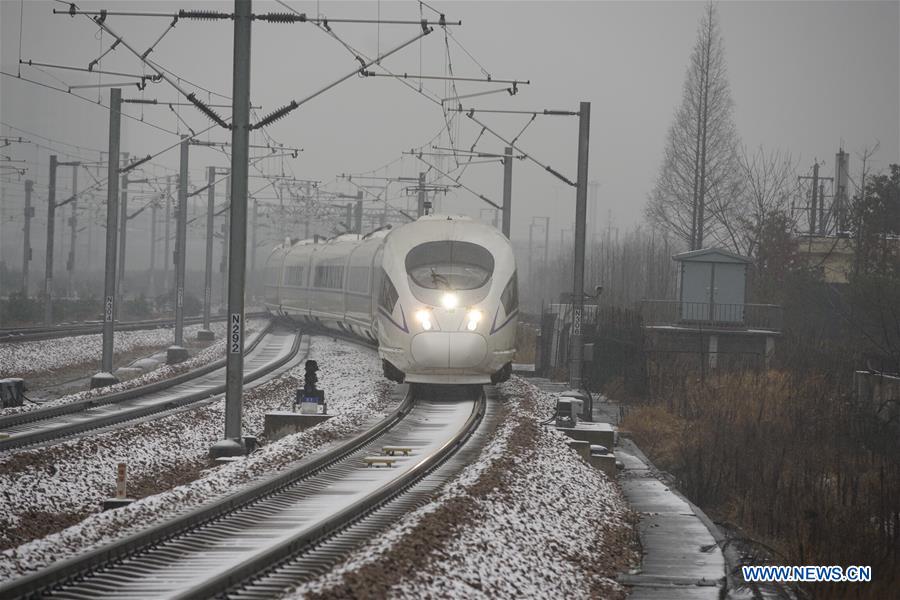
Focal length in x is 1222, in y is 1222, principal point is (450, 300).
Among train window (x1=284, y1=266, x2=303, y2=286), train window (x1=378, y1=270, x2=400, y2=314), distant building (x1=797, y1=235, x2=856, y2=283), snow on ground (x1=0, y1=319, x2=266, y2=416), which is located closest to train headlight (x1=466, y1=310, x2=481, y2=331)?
train window (x1=378, y1=270, x2=400, y2=314)

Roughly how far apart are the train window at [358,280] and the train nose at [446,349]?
9775mm

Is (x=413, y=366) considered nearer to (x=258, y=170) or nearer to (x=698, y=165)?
(x=258, y=170)

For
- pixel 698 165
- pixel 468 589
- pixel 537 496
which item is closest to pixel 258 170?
pixel 698 165

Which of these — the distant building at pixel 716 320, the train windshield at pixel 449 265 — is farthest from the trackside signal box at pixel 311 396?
the distant building at pixel 716 320

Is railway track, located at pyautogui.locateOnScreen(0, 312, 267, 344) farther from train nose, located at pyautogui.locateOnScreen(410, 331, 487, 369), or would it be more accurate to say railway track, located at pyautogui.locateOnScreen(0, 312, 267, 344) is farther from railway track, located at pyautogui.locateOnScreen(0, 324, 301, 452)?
train nose, located at pyautogui.locateOnScreen(410, 331, 487, 369)

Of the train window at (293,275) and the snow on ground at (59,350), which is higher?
the train window at (293,275)

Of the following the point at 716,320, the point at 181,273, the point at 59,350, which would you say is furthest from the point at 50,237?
the point at 716,320

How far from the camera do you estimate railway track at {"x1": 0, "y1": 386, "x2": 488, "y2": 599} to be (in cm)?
898

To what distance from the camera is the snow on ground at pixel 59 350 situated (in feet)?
113

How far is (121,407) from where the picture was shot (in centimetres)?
2286

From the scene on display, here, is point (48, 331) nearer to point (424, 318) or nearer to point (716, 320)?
point (716, 320)

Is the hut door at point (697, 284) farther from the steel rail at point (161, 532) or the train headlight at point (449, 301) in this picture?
the steel rail at point (161, 532)

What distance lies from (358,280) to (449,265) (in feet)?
36.0

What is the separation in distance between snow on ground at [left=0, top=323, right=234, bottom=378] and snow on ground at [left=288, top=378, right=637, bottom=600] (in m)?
20.9
